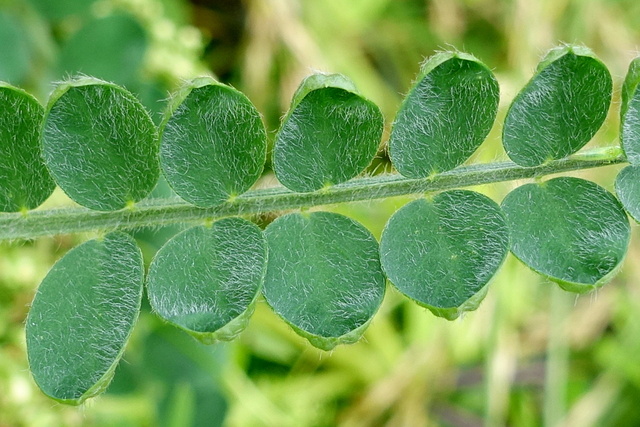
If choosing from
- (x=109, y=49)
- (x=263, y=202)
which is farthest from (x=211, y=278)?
(x=109, y=49)

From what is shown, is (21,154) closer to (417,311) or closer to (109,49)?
(109,49)

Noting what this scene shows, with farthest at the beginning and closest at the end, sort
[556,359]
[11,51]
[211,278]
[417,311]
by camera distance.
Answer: [417,311] < [556,359] < [11,51] < [211,278]

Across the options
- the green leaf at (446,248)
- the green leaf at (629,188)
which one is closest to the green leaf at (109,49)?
the green leaf at (446,248)

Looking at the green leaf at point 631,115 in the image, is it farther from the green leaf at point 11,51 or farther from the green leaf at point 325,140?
the green leaf at point 11,51

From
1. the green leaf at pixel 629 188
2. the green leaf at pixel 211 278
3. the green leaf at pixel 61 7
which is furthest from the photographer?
the green leaf at pixel 61 7

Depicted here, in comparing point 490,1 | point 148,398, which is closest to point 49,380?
point 148,398
